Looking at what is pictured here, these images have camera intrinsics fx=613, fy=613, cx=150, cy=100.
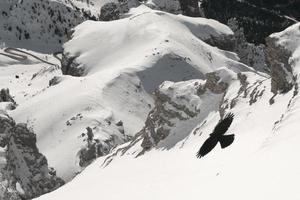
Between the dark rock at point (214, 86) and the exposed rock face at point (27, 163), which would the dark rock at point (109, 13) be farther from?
the dark rock at point (214, 86)

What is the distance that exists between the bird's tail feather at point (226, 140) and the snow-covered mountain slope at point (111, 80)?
139 ft

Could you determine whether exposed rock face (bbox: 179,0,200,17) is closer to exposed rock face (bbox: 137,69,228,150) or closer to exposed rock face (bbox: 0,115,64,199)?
exposed rock face (bbox: 0,115,64,199)

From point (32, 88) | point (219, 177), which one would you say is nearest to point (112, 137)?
point (32, 88)

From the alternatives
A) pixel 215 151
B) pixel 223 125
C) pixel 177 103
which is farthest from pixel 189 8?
pixel 215 151

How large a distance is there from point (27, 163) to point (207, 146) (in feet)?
122

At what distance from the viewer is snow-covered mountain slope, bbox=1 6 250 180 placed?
262 feet

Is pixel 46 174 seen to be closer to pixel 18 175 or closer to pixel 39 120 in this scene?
pixel 18 175

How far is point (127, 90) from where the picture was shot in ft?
306

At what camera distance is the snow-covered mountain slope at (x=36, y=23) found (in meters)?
187

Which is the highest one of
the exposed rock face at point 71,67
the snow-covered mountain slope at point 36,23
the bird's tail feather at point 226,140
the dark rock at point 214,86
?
the bird's tail feather at point 226,140

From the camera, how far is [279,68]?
35.1m

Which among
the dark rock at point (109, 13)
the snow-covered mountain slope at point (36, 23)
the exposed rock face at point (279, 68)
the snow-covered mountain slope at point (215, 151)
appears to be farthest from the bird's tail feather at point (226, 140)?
the snow-covered mountain slope at point (36, 23)

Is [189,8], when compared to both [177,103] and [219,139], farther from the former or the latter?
[219,139]

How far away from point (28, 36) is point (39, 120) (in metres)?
104
